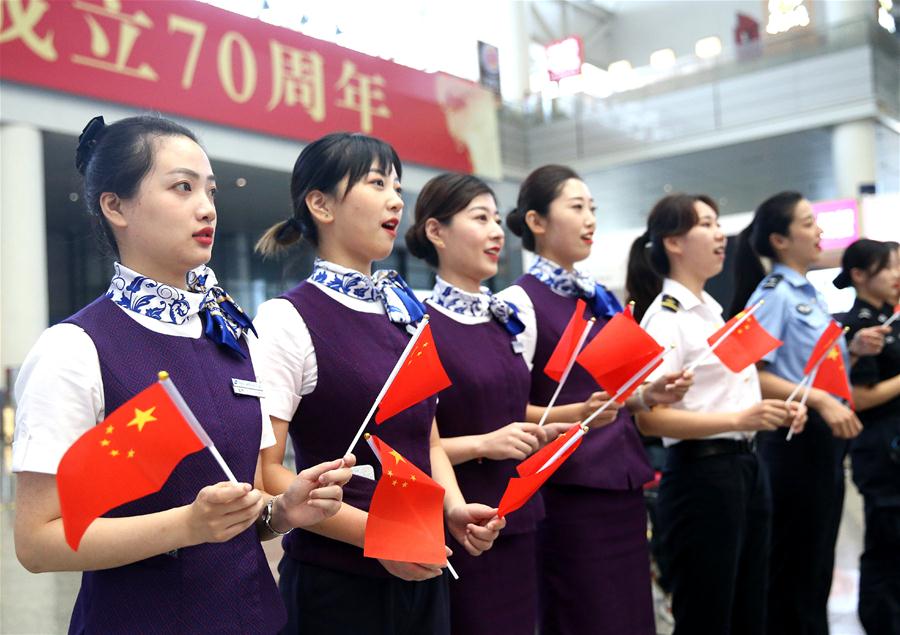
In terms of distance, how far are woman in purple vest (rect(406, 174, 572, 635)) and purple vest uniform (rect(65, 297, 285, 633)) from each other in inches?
27.3

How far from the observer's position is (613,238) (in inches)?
309

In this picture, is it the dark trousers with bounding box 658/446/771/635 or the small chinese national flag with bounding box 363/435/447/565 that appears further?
the dark trousers with bounding box 658/446/771/635

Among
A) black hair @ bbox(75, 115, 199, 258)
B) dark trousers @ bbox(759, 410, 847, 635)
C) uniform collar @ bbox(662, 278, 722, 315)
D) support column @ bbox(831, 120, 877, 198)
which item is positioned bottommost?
dark trousers @ bbox(759, 410, 847, 635)

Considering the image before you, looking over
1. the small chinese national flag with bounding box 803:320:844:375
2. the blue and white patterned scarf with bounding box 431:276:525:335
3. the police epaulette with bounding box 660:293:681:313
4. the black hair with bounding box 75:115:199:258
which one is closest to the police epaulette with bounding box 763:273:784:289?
the small chinese national flag with bounding box 803:320:844:375

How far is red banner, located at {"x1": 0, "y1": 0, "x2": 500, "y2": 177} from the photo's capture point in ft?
23.9

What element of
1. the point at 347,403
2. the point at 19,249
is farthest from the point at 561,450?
the point at 19,249

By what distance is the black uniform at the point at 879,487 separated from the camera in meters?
3.19

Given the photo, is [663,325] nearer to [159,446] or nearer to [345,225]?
[345,225]

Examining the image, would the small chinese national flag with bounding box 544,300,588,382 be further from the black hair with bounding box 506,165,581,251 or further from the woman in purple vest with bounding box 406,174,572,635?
the black hair with bounding box 506,165,581,251

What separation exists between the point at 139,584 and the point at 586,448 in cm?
136

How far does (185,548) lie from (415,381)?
0.50 m

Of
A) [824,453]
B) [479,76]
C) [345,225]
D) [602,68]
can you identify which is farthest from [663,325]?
[602,68]

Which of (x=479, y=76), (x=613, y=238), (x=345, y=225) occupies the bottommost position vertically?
(x=345, y=225)

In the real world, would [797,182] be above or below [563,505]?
above
